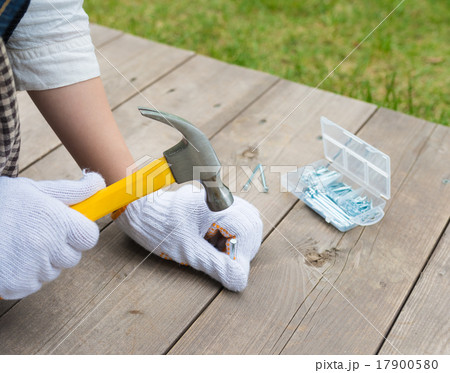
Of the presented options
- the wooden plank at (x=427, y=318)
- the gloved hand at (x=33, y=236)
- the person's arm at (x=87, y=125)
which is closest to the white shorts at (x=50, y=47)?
the person's arm at (x=87, y=125)

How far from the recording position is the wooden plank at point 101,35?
167 cm

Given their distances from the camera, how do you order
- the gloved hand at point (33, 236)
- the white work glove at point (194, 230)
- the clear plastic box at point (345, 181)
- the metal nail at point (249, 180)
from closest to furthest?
the gloved hand at point (33, 236) < the white work glove at point (194, 230) < the clear plastic box at point (345, 181) < the metal nail at point (249, 180)

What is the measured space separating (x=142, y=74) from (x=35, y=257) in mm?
843

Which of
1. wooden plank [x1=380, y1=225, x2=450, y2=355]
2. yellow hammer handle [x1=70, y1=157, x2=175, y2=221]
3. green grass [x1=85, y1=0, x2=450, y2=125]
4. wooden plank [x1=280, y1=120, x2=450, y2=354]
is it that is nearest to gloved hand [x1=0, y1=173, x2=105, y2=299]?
yellow hammer handle [x1=70, y1=157, x2=175, y2=221]

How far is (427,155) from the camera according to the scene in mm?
1195

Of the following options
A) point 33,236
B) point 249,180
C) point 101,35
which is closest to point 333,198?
point 249,180

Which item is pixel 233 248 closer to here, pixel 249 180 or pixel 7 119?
pixel 249 180

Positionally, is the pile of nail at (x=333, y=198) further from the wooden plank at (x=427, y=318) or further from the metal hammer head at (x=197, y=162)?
the metal hammer head at (x=197, y=162)

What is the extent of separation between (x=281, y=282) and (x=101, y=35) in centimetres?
113

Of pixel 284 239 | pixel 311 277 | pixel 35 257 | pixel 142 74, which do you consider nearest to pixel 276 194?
pixel 284 239

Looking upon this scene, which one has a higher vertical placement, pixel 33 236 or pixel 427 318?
pixel 33 236

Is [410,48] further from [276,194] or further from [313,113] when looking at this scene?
[276,194]

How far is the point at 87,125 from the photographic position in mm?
→ 926

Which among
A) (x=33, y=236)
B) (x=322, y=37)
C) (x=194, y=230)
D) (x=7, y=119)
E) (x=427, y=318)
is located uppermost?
(x=7, y=119)
